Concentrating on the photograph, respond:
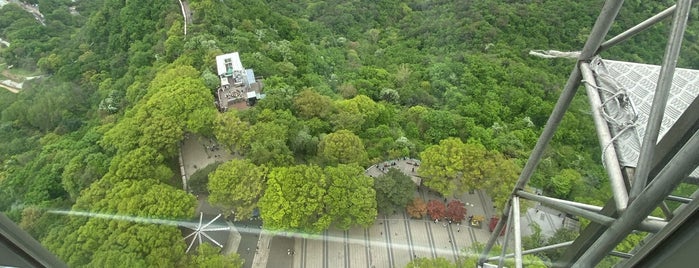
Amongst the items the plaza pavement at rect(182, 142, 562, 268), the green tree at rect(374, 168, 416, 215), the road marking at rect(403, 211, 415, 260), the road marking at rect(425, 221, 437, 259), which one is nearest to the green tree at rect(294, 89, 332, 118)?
the green tree at rect(374, 168, 416, 215)

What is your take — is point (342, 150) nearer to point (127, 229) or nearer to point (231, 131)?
point (231, 131)

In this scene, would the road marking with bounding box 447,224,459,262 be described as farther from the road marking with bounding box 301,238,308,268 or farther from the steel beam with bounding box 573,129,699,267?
the steel beam with bounding box 573,129,699,267

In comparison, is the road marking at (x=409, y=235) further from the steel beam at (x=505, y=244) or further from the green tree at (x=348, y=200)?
the steel beam at (x=505, y=244)

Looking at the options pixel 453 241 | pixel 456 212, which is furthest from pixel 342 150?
pixel 453 241

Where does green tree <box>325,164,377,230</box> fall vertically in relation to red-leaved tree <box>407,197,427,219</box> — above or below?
above

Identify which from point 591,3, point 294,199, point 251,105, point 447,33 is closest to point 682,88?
point 294,199

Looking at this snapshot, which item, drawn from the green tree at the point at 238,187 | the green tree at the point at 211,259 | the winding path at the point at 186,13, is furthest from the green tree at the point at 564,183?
the winding path at the point at 186,13
